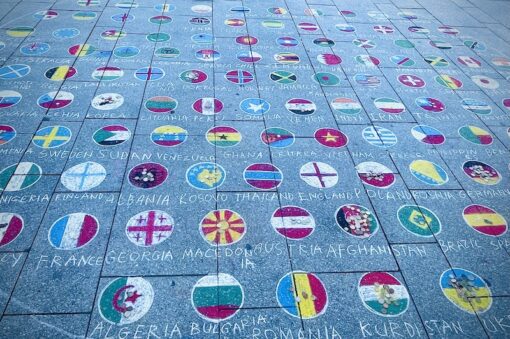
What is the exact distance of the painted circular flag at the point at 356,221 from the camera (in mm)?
3865

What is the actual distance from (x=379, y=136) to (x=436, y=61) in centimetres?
316

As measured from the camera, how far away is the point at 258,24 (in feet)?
26.2

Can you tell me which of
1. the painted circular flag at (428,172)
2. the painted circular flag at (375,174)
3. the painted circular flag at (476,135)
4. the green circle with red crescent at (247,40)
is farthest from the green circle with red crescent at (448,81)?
the green circle with red crescent at (247,40)

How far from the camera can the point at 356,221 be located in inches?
156

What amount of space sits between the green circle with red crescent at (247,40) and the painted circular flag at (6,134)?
170 inches

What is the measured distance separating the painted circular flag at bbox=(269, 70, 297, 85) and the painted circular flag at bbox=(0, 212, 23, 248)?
14.0ft

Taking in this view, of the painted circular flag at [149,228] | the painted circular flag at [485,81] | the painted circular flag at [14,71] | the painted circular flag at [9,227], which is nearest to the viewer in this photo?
the painted circular flag at [9,227]

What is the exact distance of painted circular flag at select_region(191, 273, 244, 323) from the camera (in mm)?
3115

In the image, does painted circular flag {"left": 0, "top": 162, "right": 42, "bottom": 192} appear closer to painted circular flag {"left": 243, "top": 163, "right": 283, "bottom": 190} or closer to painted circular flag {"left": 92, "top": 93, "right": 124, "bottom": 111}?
painted circular flag {"left": 92, "top": 93, "right": 124, "bottom": 111}

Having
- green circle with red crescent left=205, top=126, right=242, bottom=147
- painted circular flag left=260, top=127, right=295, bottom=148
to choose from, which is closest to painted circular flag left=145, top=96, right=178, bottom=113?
green circle with red crescent left=205, top=126, right=242, bottom=147

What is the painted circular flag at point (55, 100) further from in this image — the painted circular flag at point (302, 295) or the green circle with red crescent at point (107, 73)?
the painted circular flag at point (302, 295)

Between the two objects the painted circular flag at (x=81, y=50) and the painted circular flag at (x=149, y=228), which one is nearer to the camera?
the painted circular flag at (x=149, y=228)

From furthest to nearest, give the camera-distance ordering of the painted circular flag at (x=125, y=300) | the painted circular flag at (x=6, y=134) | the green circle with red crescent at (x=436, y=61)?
the green circle with red crescent at (x=436, y=61), the painted circular flag at (x=6, y=134), the painted circular flag at (x=125, y=300)

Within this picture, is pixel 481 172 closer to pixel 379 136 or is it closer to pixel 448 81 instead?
pixel 379 136
